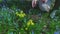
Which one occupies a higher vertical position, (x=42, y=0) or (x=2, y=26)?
(x=42, y=0)

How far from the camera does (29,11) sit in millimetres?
5691

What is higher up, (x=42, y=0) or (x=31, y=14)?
(x=42, y=0)

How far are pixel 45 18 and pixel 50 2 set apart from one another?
69 cm

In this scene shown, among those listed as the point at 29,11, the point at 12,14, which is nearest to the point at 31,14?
the point at 29,11

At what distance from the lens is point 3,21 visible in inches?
200

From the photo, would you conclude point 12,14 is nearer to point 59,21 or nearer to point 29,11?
point 29,11

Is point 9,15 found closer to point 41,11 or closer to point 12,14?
point 12,14

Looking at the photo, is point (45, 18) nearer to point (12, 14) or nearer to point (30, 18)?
point (30, 18)

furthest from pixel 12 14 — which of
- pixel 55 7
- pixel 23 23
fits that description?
pixel 55 7

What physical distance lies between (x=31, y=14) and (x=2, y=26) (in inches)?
37.8

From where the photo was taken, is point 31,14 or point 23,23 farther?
point 31,14

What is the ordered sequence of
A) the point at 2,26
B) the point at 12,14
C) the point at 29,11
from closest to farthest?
the point at 2,26 < the point at 12,14 < the point at 29,11

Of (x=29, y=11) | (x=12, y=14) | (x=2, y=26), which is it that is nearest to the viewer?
(x=2, y=26)

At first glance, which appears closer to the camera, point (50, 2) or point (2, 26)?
point (2, 26)
